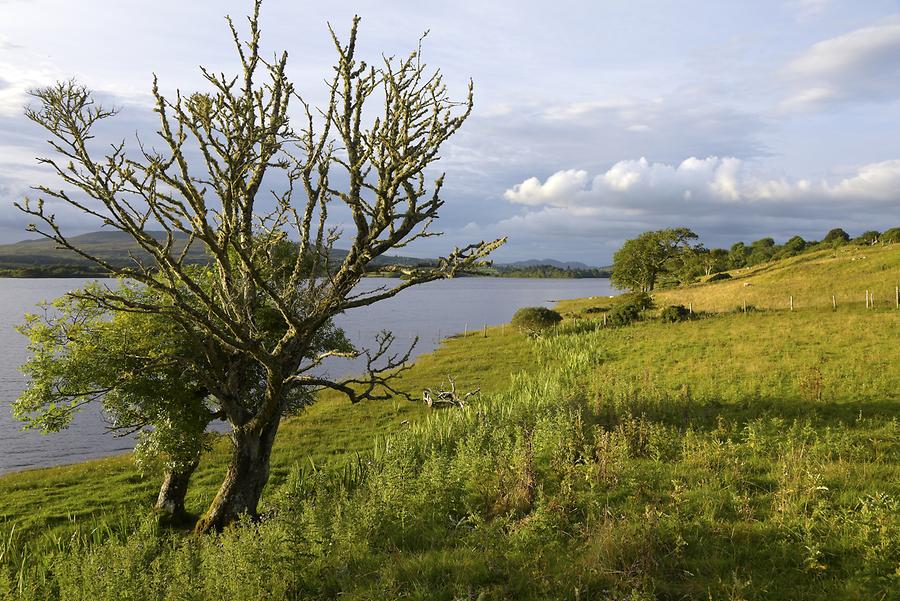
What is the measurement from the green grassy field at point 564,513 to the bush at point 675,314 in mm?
21260

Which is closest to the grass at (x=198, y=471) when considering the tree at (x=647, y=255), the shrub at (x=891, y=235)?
the tree at (x=647, y=255)

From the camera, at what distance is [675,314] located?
4272 cm

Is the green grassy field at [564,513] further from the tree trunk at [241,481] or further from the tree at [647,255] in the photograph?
the tree at [647,255]

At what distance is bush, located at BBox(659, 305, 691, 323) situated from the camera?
42.5m

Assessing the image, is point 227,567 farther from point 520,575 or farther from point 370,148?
point 370,148

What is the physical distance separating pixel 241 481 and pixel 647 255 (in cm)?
7627

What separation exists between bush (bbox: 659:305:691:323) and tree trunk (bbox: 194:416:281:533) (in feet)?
125

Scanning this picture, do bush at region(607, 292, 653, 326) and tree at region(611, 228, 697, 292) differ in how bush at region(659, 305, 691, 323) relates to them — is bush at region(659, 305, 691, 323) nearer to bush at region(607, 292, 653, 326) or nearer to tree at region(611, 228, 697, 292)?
bush at region(607, 292, 653, 326)

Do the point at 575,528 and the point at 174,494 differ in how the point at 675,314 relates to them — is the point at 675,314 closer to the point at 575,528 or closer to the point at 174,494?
the point at 575,528

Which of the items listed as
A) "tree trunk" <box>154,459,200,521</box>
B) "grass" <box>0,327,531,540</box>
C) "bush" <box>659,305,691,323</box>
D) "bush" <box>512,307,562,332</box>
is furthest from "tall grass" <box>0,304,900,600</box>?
"bush" <box>512,307,562,332</box>

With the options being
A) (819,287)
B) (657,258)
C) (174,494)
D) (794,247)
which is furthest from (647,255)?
(174,494)

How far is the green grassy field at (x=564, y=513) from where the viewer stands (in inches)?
273

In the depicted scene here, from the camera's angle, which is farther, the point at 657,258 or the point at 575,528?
the point at 657,258

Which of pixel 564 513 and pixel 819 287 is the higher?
pixel 819 287
